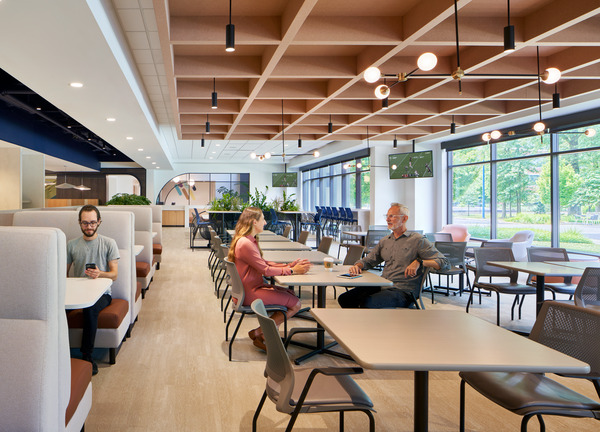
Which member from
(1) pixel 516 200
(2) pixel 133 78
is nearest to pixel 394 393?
(2) pixel 133 78

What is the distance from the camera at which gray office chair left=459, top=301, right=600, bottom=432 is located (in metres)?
2.04

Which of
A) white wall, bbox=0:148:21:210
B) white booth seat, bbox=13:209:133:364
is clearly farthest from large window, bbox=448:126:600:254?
white wall, bbox=0:148:21:210

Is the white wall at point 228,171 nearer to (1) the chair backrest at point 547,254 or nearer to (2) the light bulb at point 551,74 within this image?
(1) the chair backrest at point 547,254

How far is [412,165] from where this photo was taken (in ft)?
36.9

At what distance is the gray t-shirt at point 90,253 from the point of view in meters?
3.84

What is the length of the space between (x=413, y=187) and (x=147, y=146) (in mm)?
7122

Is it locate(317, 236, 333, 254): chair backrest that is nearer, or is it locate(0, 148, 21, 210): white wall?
locate(317, 236, 333, 254): chair backrest

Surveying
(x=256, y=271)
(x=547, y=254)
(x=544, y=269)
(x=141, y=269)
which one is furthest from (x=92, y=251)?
(x=547, y=254)

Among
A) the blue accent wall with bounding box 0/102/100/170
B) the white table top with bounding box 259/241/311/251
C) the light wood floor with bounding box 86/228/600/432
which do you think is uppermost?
the blue accent wall with bounding box 0/102/100/170

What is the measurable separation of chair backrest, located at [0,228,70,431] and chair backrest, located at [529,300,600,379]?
2.31 meters

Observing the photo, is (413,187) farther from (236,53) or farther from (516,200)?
(236,53)

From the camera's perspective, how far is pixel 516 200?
9.88 m

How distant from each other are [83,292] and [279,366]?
144cm

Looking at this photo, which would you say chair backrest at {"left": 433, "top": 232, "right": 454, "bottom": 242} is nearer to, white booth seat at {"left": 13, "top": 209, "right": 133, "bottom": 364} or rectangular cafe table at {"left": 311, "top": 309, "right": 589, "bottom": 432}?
white booth seat at {"left": 13, "top": 209, "right": 133, "bottom": 364}
